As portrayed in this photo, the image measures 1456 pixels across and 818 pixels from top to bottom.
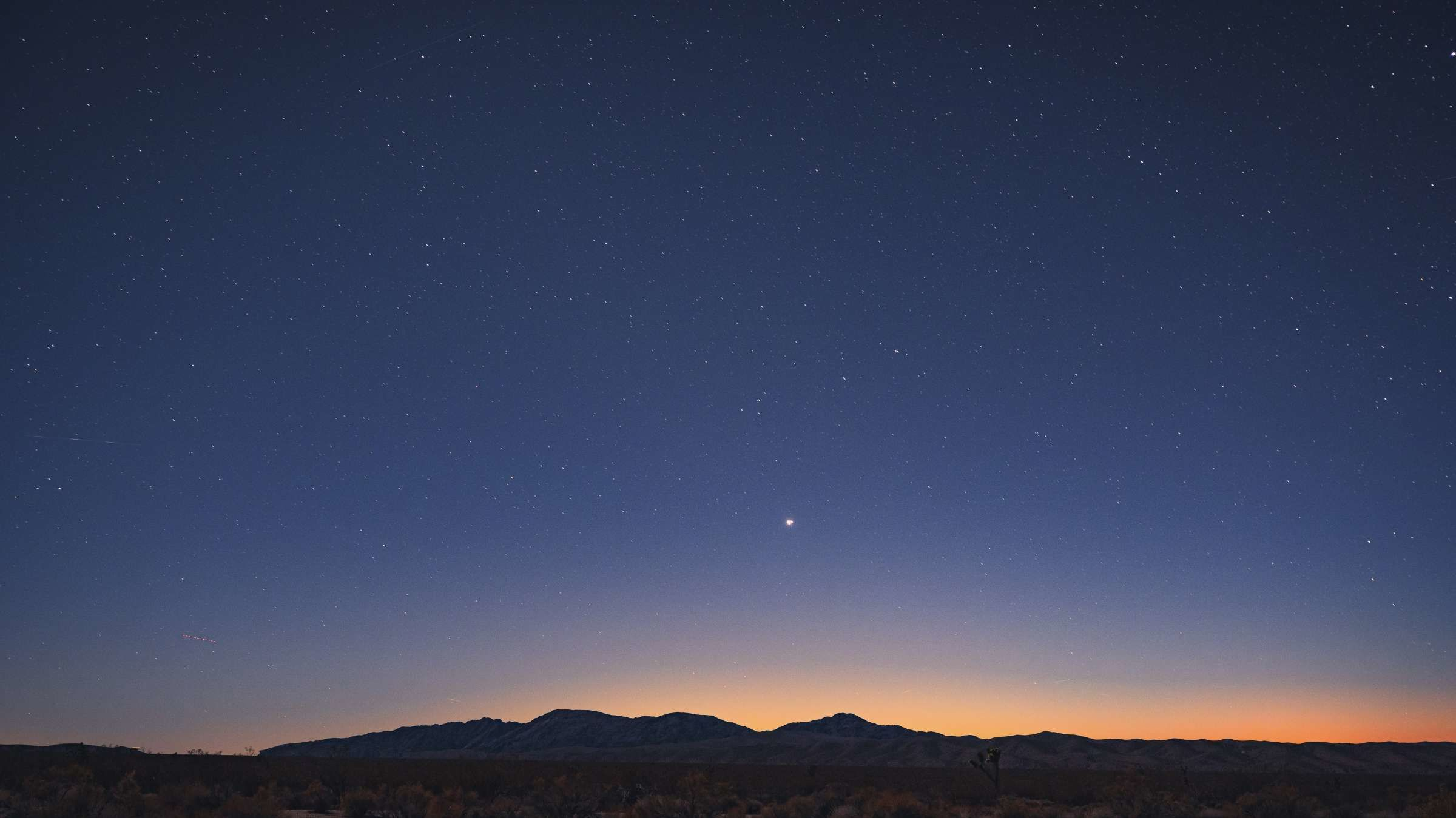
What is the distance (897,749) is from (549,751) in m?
87.0

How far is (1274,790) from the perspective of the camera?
3728 cm

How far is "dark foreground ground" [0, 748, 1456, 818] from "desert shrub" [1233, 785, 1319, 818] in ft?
0.34

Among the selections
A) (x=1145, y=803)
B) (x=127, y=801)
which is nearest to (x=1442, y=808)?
(x=1145, y=803)

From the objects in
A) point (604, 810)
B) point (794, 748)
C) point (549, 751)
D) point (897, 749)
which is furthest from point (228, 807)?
point (549, 751)

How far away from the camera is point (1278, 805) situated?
109 ft

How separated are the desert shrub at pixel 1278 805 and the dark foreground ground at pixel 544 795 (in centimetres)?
10

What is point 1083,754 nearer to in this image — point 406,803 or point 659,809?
point 659,809

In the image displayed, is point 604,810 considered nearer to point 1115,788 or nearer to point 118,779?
point 118,779

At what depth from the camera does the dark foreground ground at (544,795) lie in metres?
25.6

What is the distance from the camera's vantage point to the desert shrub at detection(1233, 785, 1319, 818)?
3195 cm

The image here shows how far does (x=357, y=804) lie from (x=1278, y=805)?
31.4 m

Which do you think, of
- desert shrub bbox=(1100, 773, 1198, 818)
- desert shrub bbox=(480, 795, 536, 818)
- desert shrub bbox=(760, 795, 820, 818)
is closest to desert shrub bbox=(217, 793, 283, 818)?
desert shrub bbox=(480, 795, 536, 818)

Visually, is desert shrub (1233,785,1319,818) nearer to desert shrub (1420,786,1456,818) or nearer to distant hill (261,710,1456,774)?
desert shrub (1420,786,1456,818)

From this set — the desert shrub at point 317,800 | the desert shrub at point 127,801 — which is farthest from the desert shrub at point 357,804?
the desert shrub at point 127,801
